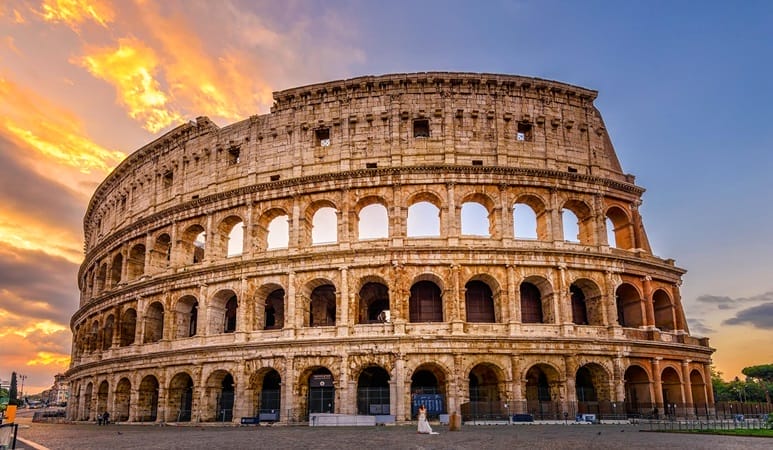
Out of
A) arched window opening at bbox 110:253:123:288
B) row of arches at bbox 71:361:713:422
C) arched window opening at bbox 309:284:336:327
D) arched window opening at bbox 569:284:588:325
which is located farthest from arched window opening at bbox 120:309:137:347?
arched window opening at bbox 569:284:588:325

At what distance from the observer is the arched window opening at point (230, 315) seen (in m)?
33.9

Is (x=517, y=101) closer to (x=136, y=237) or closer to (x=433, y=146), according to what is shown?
(x=433, y=146)

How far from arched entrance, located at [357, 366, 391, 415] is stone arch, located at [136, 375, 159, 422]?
12599mm

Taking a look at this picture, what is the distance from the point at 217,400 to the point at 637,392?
2161 cm

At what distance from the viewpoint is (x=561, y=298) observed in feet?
95.7

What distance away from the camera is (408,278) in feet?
94.5

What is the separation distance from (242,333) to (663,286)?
890 inches

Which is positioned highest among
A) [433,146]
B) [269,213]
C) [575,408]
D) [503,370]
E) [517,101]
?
[517,101]

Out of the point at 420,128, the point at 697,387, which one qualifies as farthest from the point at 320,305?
the point at 697,387

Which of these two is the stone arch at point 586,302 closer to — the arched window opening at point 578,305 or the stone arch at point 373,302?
the arched window opening at point 578,305

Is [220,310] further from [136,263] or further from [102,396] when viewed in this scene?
[102,396]

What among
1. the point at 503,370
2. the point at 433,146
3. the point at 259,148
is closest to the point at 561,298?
the point at 503,370

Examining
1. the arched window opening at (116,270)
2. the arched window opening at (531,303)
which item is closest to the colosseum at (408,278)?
the arched window opening at (531,303)

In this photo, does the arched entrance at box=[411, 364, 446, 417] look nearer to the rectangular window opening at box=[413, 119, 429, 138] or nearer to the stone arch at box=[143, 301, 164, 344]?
the rectangular window opening at box=[413, 119, 429, 138]
